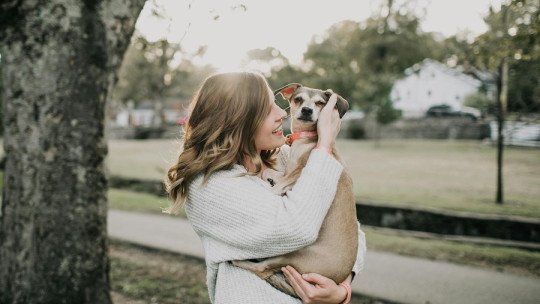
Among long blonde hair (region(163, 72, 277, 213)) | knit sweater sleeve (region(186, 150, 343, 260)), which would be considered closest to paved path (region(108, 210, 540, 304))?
knit sweater sleeve (region(186, 150, 343, 260))

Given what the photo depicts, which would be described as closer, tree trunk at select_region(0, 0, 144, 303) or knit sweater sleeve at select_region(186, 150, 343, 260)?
knit sweater sleeve at select_region(186, 150, 343, 260)

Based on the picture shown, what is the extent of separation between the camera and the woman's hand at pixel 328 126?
2326 millimetres

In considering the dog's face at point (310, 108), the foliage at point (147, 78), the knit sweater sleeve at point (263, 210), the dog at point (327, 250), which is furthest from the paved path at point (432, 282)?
the foliage at point (147, 78)

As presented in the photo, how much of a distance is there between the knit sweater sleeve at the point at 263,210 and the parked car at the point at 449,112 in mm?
33550

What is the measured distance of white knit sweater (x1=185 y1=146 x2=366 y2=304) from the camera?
6.80 ft

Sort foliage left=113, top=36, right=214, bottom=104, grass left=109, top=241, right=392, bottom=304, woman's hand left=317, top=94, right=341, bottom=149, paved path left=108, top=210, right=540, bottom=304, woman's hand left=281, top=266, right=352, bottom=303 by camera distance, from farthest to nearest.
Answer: foliage left=113, top=36, right=214, bottom=104
grass left=109, top=241, right=392, bottom=304
paved path left=108, top=210, right=540, bottom=304
woman's hand left=317, top=94, right=341, bottom=149
woman's hand left=281, top=266, right=352, bottom=303

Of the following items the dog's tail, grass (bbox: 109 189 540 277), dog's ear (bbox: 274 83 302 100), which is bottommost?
grass (bbox: 109 189 540 277)

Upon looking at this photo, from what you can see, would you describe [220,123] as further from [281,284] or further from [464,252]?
[464,252]

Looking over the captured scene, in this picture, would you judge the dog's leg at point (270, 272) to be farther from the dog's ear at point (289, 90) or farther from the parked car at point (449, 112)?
the parked car at point (449, 112)

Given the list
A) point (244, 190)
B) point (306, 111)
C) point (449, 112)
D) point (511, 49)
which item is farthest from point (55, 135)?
point (449, 112)

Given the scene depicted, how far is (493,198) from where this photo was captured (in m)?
11.1

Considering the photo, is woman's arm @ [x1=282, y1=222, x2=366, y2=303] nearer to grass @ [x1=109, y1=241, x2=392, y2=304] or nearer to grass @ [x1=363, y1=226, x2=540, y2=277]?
grass @ [x1=109, y1=241, x2=392, y2=304]

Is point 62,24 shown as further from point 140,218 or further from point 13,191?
point 140,218

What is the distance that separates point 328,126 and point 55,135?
7.53ft
